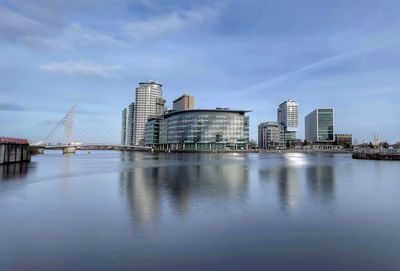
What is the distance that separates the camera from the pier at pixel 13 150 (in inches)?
2970

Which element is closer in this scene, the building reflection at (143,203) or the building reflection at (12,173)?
the building reflection at (143,203)

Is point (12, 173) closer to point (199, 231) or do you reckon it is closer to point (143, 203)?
point (143, 203)

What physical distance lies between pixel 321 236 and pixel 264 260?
16.8 feet

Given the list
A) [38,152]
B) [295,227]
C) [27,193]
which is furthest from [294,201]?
[38,152]

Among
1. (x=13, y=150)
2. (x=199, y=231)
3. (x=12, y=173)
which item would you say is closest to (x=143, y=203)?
(x=199, y=231)

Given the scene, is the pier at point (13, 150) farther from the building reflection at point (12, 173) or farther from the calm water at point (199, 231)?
the calm water at point (199, 231)

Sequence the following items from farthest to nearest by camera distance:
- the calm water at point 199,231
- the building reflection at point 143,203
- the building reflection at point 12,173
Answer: the building reflection at point 12,173
the building reflection at point 143,203
the calm water at point 199,231

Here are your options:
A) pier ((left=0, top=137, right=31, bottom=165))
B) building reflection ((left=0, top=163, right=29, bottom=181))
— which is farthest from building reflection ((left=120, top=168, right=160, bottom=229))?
pier ((left=0, top=137, right=31, bottom=165))

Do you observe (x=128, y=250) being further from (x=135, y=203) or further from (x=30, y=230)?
(x=135, y=203)

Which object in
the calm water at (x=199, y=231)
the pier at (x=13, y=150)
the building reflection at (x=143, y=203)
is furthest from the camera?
the pier at (x=13, y=150)

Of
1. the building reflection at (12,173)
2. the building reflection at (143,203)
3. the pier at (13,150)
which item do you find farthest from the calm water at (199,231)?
the pier at (13,150)

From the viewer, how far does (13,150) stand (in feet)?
276

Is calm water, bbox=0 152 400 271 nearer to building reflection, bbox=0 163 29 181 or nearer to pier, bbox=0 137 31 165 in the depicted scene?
building reflection, bbox=0 163 29 181

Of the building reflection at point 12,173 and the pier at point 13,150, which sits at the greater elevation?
the pier at point 13,150
